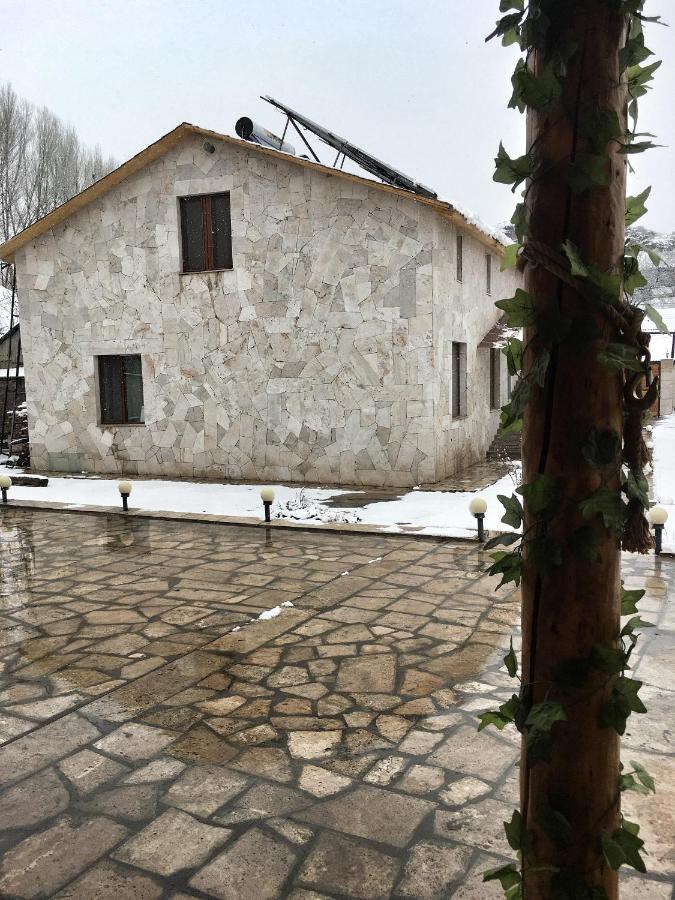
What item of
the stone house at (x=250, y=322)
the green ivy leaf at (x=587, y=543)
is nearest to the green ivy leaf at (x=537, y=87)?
the green ivy leaf at (x=587, y=543)

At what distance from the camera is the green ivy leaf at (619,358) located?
1.57m

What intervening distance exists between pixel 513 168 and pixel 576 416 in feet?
1.93

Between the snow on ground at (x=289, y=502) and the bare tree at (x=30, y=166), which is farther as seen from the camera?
the bare tree at (x=30, y=166)

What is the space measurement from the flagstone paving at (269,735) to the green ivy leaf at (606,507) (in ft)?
6.25

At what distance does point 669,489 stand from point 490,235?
233 inches

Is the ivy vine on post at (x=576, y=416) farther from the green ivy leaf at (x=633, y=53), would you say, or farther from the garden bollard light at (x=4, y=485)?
the garden bollard light at (x=4, y=485)

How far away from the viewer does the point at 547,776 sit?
70.1 inches

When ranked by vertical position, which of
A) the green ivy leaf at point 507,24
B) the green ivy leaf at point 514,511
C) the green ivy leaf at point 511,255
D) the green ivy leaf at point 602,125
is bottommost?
the green ivy leaf at point 514,511

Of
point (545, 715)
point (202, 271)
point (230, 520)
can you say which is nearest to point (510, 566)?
point (545, 715)

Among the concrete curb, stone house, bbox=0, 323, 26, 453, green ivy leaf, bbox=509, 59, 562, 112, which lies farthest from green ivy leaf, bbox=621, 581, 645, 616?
stone house, bbox=0, 323, 26, 453

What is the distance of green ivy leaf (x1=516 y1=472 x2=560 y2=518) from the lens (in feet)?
5.51

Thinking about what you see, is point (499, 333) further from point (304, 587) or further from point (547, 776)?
point (547, 776)

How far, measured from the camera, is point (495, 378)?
17.1 meters

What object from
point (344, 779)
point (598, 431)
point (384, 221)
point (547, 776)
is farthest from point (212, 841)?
point (384, 221)
